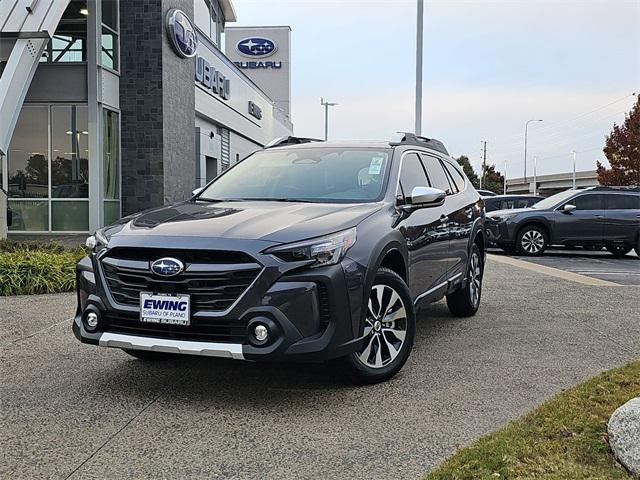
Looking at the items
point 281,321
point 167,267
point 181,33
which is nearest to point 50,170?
point 181,33

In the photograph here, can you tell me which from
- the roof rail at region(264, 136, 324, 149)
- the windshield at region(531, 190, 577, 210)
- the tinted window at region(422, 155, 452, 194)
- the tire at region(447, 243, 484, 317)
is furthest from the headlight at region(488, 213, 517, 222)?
the roof rail at region(264, 136, 324, 149)

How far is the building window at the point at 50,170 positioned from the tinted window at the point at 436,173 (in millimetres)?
11407

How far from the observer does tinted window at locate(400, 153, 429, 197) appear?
5.39m

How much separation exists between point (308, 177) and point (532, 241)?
1172cm

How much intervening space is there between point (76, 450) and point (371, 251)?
2.07 metres

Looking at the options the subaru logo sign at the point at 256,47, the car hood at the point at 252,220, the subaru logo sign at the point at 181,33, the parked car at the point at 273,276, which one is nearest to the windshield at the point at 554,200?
the subaru logo sign at the point at 181,33

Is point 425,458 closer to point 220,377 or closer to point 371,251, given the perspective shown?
point 371,251

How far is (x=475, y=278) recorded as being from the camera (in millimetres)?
7312

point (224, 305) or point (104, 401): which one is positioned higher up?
point (224, 305)

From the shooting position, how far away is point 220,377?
4734 millimetres

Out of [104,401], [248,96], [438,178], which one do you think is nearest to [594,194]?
[438,178]

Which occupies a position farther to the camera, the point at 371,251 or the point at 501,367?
the point at 501,367

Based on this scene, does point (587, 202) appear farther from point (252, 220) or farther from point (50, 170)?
point (252, 220)

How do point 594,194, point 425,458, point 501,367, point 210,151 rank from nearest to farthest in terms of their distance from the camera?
point 425,458 < point 501,367 < point 594,194 < point 210,151
